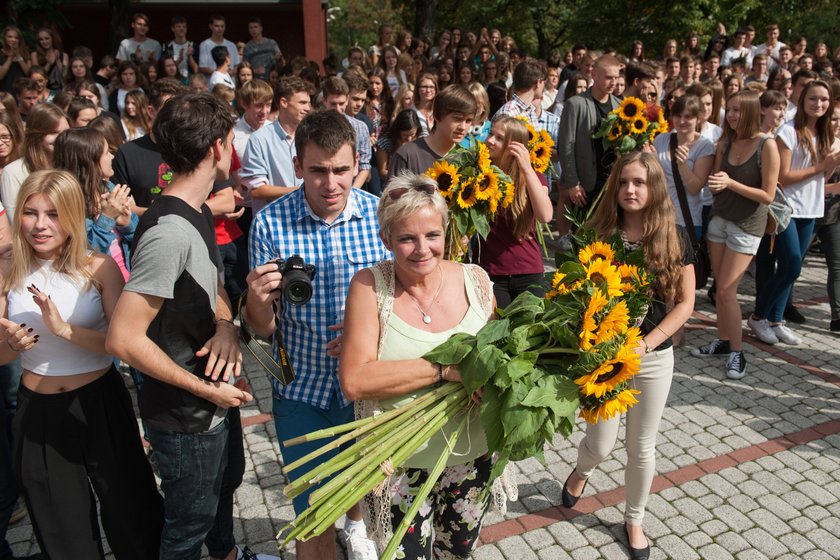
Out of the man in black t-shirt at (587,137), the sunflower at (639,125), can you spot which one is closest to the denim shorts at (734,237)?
the sunflower at (639,125)

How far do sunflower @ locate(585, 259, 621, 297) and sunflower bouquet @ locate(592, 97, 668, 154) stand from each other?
330 centimetres

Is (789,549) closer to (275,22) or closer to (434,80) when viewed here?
(434,80)

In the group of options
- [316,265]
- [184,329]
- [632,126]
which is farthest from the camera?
[632,126]

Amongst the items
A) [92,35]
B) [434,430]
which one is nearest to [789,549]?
[434,430]

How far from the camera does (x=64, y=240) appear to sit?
2.94 m

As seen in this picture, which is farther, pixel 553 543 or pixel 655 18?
pixel 655 18

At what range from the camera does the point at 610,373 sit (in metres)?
2.55

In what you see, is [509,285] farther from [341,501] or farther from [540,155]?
[341,501]

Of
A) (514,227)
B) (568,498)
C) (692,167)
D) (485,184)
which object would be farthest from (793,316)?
(485,184)

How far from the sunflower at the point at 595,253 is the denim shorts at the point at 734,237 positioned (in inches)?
125

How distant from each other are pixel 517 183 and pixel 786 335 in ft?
12.0

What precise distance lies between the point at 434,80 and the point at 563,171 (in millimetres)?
2517

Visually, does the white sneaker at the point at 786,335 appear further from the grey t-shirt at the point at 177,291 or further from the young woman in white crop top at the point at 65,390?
the young woman in white crop top at the point at 65,390

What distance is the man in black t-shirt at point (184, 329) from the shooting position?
96.7 inches
